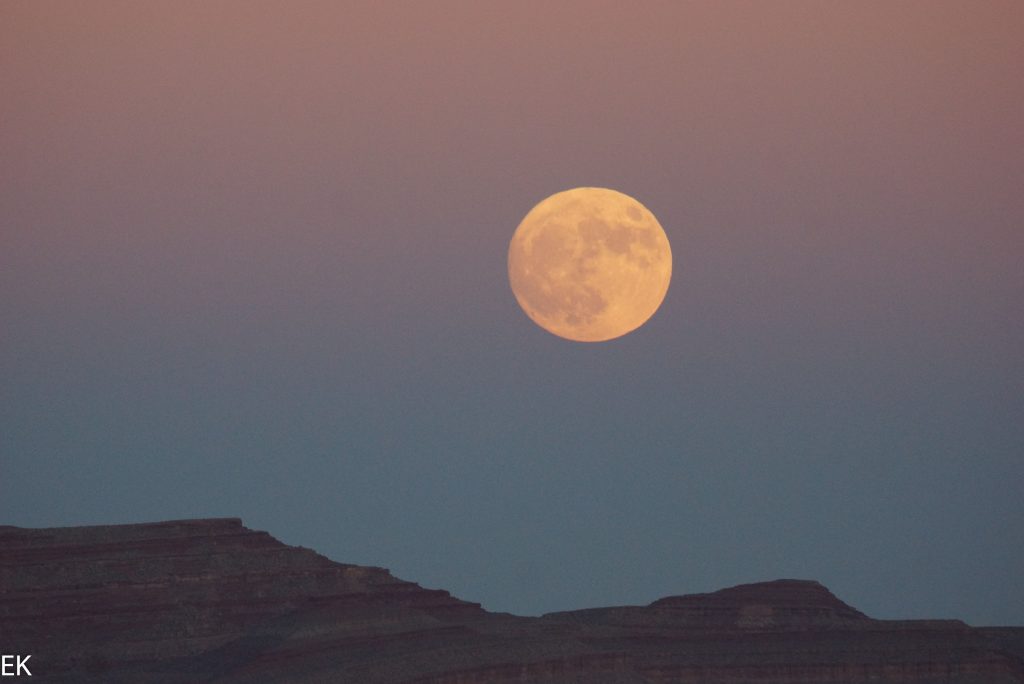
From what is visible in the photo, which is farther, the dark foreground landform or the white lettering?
the dark foreground landform

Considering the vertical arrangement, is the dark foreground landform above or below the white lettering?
above

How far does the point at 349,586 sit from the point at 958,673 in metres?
57.3

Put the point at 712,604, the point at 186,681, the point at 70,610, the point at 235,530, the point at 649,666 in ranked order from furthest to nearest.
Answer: the point at 712,604 → the point at 649,666 → the point at 235,530 → the point at 70,610 → the point at 186,681

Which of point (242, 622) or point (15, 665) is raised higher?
point (242, 622)

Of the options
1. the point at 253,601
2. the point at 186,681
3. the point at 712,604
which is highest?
the point at 712,604

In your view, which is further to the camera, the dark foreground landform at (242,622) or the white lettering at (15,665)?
the dark foreground landform at (242,622)

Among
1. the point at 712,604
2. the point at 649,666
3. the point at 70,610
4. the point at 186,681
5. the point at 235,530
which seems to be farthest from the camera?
the point at 712,604

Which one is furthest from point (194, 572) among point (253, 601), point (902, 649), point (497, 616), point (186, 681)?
point (902, 649)

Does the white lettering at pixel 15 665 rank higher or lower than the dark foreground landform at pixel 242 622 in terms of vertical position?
lower

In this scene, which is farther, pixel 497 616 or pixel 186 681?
pixel 497 616

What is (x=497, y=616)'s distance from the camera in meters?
176

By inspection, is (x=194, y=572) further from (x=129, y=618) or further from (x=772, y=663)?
(x=772, y=663)

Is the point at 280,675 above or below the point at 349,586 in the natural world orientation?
below

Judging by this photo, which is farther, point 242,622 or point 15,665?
point 242,622
